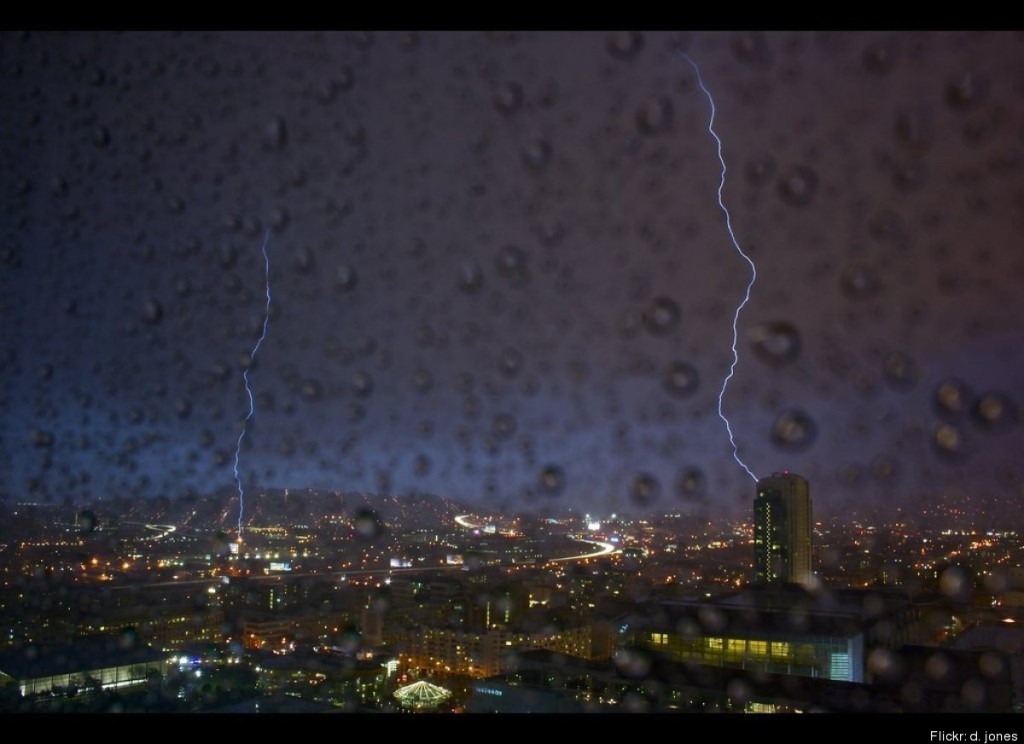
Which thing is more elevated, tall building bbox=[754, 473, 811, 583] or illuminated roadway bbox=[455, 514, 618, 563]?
tall building bbox=[754, 473, 811, 583]

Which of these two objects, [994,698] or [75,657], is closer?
[994,698]

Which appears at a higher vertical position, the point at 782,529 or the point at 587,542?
the point at 782,529

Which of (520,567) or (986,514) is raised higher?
(986,514)

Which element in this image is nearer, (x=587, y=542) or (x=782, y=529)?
(x=782, y=529)

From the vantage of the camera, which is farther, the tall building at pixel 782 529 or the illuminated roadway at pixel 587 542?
the illuminated roadway at pixel 587 542

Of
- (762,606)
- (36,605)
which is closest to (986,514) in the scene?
(762,606)

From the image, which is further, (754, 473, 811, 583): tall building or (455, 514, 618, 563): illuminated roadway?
(455, 514, 618, 563): illuminated roadway

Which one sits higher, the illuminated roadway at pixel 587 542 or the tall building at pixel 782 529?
the tall building at pixel 782 529
